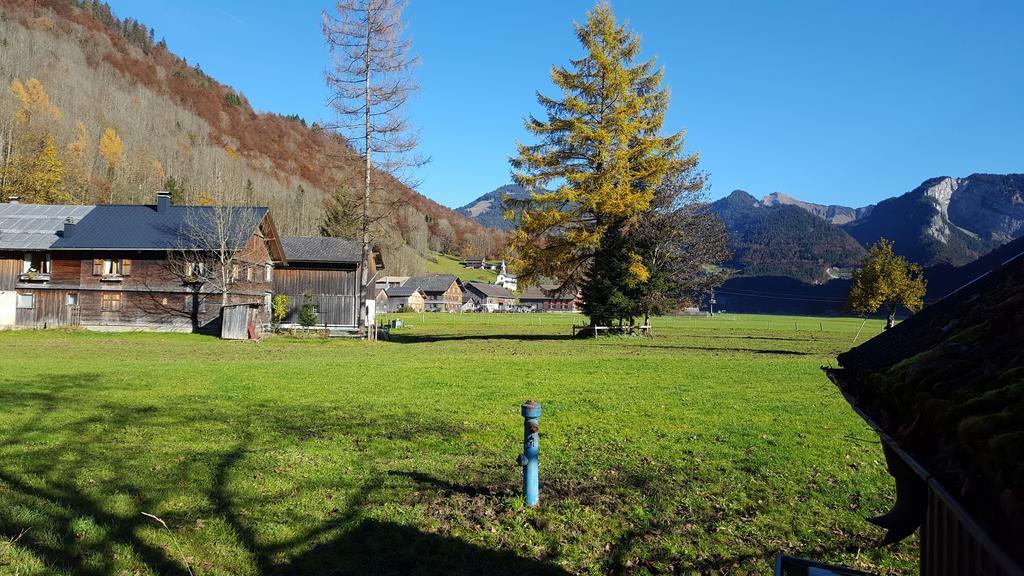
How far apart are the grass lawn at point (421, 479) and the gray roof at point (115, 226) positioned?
74.6ft

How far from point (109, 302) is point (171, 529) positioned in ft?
119

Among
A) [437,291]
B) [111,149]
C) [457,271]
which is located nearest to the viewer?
[111,149]

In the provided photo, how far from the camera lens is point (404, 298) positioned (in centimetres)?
11750

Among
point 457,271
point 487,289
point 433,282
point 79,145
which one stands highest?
point 79,145

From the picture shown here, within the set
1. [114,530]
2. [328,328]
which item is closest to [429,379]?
[114,530]

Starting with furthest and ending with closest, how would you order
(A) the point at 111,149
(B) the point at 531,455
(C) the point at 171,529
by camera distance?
(A) the point at 111,149 < (B) the point at 531,455 < (C) the point at 171,529

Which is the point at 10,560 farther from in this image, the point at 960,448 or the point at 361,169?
the point at 361,169

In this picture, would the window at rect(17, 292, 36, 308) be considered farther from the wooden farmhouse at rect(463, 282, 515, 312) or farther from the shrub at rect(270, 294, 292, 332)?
the wooden farmhouse at rect(463, 282, 515, 312)

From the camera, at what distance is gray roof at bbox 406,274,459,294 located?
128750 millimetres

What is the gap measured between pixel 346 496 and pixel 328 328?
32579 millimetres

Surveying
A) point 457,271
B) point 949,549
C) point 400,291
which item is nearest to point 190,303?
point 949,549

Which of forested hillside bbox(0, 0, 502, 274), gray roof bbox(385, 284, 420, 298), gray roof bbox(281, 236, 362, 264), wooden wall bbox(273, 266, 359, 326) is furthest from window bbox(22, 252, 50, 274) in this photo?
gray roof bbox(385, 284, 420, 298)

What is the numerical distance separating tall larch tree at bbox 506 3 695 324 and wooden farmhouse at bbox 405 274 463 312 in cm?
9393

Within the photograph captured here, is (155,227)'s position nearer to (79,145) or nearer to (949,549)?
(949,549)
